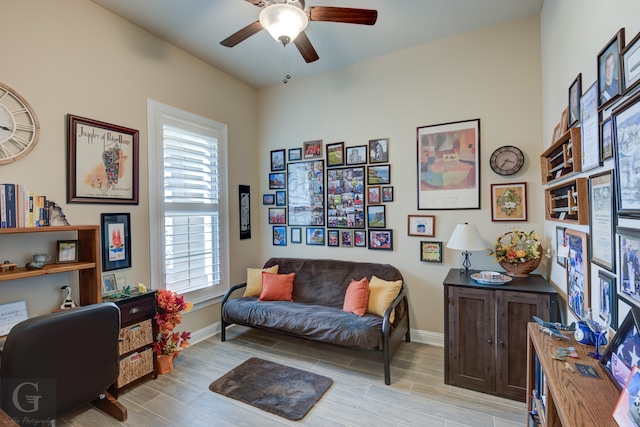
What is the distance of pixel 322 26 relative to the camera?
281 centimetres

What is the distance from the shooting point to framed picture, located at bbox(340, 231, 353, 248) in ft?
11.9

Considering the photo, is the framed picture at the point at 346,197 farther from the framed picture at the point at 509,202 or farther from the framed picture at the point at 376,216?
the framed picture at the point at 509,202

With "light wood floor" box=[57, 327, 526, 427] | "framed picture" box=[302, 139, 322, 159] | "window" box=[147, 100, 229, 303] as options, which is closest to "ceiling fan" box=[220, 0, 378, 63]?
"window" box=[147, 100, 229, 303]

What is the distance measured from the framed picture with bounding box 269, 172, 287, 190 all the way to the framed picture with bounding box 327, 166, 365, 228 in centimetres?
69

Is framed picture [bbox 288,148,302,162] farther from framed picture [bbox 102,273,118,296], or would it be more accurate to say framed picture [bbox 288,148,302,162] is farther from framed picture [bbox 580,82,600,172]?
framed picture [bbox 580,82,600,172]

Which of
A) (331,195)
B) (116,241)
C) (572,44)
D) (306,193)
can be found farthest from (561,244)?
(116,241)

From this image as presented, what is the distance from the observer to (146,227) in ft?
9.43

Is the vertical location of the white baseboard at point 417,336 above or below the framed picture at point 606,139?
below

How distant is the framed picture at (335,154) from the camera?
3641 millimetres

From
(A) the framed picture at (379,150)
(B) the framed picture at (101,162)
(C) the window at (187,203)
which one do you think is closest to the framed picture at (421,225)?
(A) the framed picture at (379,150)

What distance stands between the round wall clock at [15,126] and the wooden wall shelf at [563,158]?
3489mm

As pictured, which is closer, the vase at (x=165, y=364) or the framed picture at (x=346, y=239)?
the vase at (x=165, y=364)

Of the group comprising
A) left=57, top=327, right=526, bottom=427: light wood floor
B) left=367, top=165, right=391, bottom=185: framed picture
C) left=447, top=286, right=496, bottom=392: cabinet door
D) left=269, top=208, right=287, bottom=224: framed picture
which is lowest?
left=57, top=327, right=526, bottom=427: light wood floor

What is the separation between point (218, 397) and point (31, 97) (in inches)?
103
